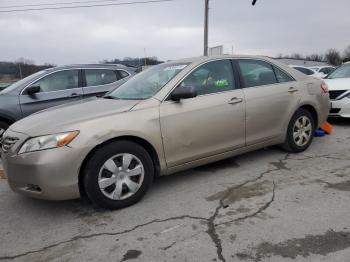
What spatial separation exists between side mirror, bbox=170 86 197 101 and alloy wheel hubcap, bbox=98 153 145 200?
84 centimetres

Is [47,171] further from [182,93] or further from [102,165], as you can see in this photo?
[182,93]

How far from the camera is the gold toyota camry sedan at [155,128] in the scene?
11.0ft

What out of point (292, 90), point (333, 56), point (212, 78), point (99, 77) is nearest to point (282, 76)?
point (292, 90)

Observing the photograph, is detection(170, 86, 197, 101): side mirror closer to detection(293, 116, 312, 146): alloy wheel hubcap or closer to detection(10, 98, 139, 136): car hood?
detection(10, 98, 139, 136): car hood

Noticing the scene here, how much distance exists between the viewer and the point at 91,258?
2.80m

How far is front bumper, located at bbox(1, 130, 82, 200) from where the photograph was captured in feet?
10.7

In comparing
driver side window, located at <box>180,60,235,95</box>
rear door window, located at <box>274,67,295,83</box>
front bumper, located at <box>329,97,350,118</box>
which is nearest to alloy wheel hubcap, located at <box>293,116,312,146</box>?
rear door window, located at <box>274,67,295,83</box>

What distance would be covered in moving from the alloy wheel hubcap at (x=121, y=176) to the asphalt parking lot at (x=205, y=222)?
0.20 m

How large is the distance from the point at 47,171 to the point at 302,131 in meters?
3.82

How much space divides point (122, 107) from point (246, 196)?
5.55 ft

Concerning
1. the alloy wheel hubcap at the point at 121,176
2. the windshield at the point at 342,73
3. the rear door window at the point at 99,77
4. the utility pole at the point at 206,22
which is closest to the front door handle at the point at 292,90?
the alloy wheel hubcap at the point at 121,176

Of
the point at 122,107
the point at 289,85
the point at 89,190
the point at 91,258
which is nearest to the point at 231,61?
the point at 289,85

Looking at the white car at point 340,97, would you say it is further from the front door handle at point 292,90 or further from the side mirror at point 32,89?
the side mirror at point 32,89

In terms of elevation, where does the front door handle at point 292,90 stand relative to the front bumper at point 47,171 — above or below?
above
